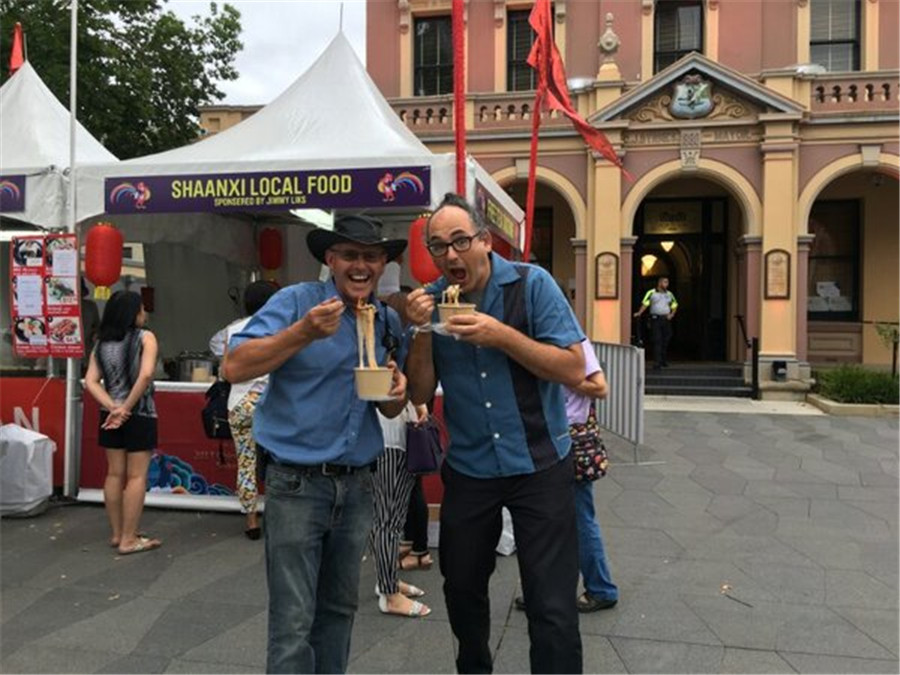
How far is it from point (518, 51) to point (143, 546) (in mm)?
13415

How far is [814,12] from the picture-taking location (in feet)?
46.9

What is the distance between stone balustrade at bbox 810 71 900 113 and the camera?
12828 mm

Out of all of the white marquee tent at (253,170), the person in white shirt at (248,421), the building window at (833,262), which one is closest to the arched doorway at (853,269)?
the building window at (833,262)

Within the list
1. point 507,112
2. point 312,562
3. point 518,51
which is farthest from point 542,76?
point 518,51

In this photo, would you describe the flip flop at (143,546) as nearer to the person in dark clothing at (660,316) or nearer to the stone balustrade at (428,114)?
the person in dark clothing at (660,316)

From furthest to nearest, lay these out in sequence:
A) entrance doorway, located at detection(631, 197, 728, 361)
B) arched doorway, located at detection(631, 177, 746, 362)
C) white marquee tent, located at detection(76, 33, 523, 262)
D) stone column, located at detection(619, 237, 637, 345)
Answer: entrance doorway, located at detection(631, 197, 728, 361) → arched doorway, located at detection(631, 177, 746, 362) → stone column, located at detection(619, 237, 637, 345) → white marquee tent, located at detection(76, 33, 523, 262)

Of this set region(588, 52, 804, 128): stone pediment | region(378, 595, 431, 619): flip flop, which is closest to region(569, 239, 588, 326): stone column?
region(588, 52, 804, 128): stone pediment

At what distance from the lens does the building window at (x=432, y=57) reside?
15594 mm

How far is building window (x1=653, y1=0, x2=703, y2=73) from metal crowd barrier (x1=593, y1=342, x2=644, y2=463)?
343 inches

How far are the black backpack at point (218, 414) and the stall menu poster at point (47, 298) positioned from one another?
4.80 feet

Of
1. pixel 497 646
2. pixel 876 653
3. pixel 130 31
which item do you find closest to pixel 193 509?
pixel 497 646

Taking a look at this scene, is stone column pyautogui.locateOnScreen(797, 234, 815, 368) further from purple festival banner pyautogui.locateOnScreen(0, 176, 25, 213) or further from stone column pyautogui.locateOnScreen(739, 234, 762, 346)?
purple festival banner pyautogui.locateOnScreen(0, 176, 25, 213)

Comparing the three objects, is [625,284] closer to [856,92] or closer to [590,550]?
[856,92]

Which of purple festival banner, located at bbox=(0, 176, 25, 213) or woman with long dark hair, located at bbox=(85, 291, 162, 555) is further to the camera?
purple festival banner, located at bbox=(0, 176, 25, 213)
